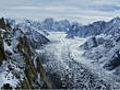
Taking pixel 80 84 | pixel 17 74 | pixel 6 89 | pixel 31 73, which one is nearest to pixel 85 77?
pixel 80 84

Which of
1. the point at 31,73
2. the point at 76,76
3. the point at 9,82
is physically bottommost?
the point at 76,76

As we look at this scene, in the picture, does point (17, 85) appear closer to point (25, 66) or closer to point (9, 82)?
point (9, 82)

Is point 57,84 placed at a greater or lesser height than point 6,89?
lesser

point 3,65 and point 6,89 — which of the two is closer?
point 6,89

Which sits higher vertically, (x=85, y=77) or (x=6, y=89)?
(x=6, y=89)

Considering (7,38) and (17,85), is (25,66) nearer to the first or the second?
(7,38)

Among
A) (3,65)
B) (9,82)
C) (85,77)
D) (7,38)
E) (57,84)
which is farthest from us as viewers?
(85,77)

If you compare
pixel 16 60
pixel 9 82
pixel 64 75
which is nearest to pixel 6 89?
pixel 9 82

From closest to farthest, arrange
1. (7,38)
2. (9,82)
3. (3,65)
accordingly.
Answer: (9,82), (3,65), (7,38)

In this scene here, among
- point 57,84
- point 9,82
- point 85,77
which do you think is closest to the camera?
point 9,82
